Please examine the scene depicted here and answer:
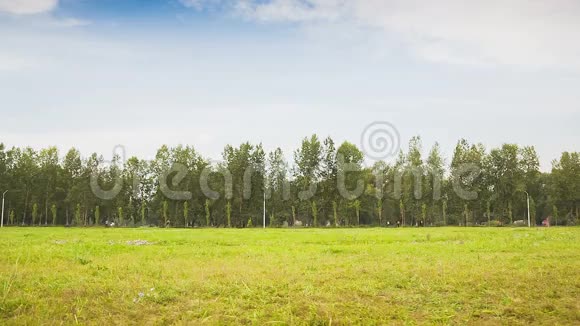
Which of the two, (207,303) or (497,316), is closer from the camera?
(497,316)

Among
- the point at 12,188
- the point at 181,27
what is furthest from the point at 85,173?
the point at 181,27

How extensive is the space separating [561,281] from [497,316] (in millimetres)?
3931

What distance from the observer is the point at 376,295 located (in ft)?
32.5

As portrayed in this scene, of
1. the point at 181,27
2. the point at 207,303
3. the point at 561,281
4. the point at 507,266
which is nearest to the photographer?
the point at 207,303

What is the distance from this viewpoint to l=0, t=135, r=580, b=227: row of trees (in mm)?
89000

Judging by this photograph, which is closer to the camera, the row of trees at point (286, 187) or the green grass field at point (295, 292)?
the green grass field at point (295, 292)

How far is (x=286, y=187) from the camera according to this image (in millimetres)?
97250

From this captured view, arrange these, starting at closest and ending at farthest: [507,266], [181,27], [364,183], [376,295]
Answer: [376,295] → [507,266] → [181,27] → [364,183]

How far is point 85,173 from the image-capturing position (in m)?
96.6

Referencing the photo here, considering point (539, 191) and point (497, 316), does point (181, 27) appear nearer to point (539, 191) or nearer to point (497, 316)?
point (497, 316)

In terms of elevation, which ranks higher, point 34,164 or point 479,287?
point 34,164

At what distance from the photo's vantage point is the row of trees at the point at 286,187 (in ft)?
292

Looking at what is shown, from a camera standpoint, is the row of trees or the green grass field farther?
the row of trees

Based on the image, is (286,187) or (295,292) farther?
(286,187)
